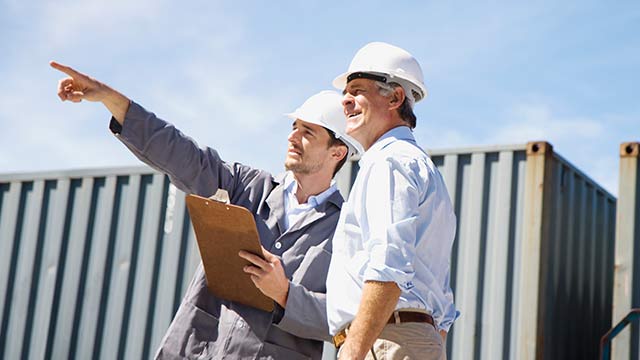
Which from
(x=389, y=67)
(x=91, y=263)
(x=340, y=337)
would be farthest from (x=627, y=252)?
(x=91, y=263)

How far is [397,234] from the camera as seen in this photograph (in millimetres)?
2514

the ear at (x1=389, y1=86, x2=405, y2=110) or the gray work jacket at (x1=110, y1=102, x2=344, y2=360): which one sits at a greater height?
the ear at (x1=389, y1=86, x2=405, y2=110)

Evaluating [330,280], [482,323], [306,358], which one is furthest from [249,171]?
[482,323]

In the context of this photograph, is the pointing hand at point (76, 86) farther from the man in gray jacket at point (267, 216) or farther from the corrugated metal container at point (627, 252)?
the corrugated metal container at point (627, 252)

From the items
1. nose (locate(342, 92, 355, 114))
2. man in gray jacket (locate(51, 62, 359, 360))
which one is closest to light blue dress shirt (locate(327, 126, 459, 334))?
nose (locate(342, 92, 355, 114))

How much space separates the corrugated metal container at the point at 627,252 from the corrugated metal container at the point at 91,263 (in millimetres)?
3487

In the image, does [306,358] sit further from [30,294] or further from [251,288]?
[30,294]

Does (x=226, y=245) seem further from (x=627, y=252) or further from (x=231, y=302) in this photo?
(x=627, y=252)

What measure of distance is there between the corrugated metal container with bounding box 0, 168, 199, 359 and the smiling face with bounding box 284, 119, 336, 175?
398 cm

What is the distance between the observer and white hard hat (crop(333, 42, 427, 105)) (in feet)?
9.70

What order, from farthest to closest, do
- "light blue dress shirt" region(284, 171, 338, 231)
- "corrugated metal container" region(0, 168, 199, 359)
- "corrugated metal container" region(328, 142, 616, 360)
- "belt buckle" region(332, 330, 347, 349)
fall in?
"corrugated metal container" region(0, 168, 199, 359)
"corrugated metal container" region(328, 142, 616, 360)
"light blue dress shirt" region(284, 171, 338, 231)
"belt buckle" region(332, 330, 347, 349)

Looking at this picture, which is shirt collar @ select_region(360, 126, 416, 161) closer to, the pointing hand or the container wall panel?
the pointing hand

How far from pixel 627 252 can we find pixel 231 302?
141 inches

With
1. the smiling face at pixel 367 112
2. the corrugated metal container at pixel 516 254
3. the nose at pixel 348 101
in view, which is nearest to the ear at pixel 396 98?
the smiling face at pixel 367 112
